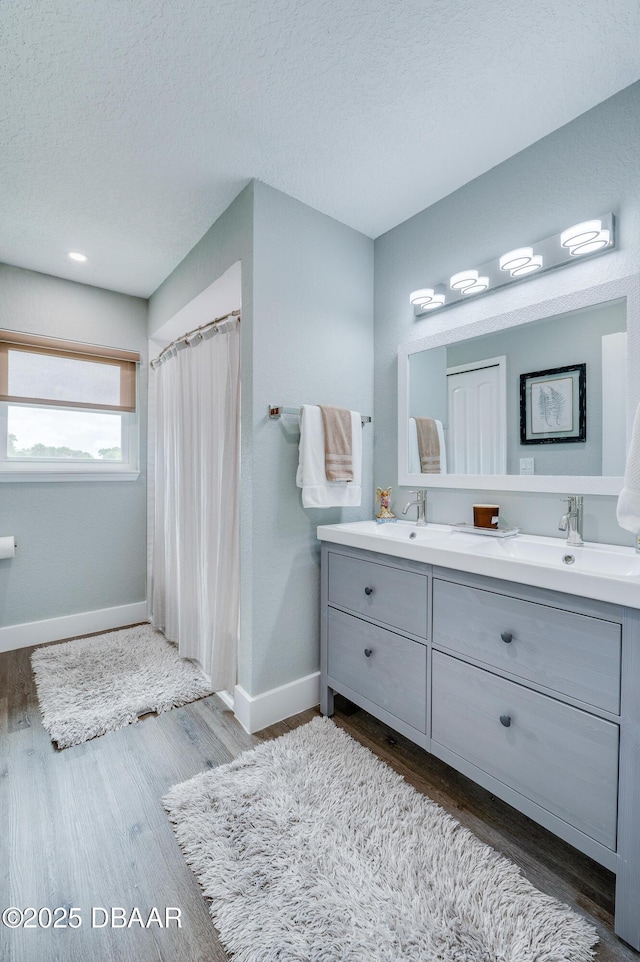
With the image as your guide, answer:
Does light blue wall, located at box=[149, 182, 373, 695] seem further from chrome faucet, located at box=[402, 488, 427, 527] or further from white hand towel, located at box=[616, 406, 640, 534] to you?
white hand towel, located at box=[616, 406, 640, 534]

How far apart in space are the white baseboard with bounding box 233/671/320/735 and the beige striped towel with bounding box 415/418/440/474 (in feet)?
3.73

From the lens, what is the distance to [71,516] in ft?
9.36

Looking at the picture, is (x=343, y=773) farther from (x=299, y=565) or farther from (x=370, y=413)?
(x=370, y=413)

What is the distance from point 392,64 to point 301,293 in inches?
33.1

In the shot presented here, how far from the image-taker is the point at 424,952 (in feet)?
3.25

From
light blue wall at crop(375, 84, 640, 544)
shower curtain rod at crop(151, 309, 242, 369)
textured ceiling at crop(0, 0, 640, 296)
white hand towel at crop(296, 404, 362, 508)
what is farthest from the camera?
shower curtain rod at crop(151, 309, 242, 369)

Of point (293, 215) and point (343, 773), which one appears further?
point (293, 215)

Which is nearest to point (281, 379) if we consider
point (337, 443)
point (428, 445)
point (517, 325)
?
point (337, 443)

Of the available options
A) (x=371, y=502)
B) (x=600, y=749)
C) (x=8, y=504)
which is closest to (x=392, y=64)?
(x=371, y=502)

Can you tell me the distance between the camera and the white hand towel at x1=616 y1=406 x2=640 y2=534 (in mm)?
1105

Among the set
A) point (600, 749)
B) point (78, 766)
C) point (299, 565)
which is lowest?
point (78, 766)

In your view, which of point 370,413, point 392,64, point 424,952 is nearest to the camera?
point 424,952

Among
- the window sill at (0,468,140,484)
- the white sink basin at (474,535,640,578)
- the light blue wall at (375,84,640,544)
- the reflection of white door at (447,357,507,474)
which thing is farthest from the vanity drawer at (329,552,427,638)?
the window sill at (0,468,140,484)

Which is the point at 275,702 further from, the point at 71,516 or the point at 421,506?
the point at 71,516
